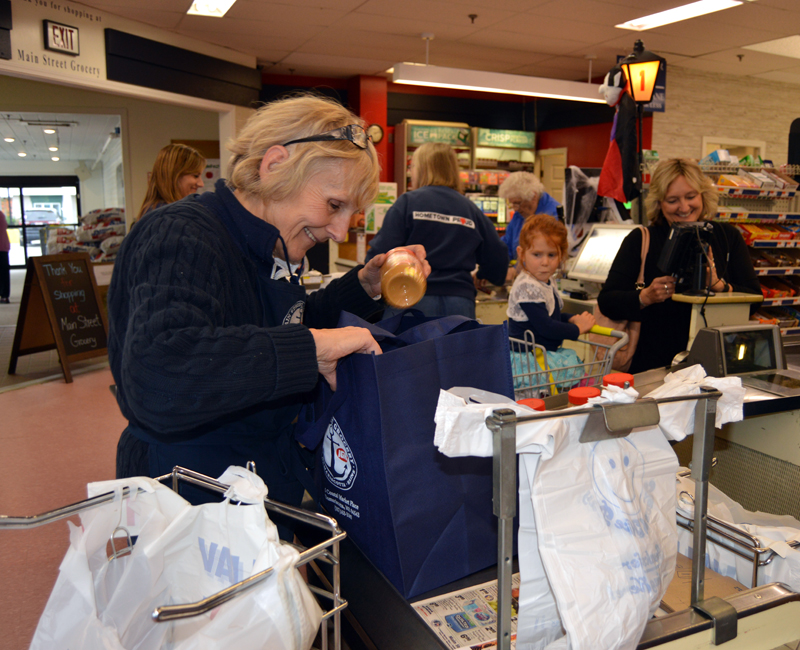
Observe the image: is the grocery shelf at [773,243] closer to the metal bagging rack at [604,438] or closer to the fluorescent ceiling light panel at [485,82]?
the fluorescent ceiling light panel at [485,82]

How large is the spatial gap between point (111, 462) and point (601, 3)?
5.99 m

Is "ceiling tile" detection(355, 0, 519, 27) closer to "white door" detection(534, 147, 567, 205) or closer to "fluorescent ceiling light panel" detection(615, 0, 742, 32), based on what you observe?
"fluorescent ceiling light panel" detection(615, 0, 742, 32)

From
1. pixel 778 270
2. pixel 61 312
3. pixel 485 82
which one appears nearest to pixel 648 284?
pixel 778 270

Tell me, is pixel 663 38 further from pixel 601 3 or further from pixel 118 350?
pixel 118 350

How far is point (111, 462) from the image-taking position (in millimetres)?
3805

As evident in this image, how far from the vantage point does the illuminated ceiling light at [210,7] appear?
6.14 m

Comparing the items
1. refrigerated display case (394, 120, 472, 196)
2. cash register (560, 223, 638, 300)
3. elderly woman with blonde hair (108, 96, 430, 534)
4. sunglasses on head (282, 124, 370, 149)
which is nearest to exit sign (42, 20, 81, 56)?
cash register (560, 223, 638, 300)

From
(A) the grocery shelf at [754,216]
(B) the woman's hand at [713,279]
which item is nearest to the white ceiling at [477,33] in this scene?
(A) the grocery shelf at [754,216]

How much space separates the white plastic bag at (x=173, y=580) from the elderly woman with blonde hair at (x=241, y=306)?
14 centimetres

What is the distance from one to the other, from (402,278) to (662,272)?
5.49ft

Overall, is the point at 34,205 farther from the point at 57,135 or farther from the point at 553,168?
the point at 553,168

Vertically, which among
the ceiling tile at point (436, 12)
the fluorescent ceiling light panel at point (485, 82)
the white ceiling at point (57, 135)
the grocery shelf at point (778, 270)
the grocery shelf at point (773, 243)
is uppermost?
the ceiling tile at point (436, 12)

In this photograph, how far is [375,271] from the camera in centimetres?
154

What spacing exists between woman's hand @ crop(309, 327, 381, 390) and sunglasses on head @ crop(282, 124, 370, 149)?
41 cm
